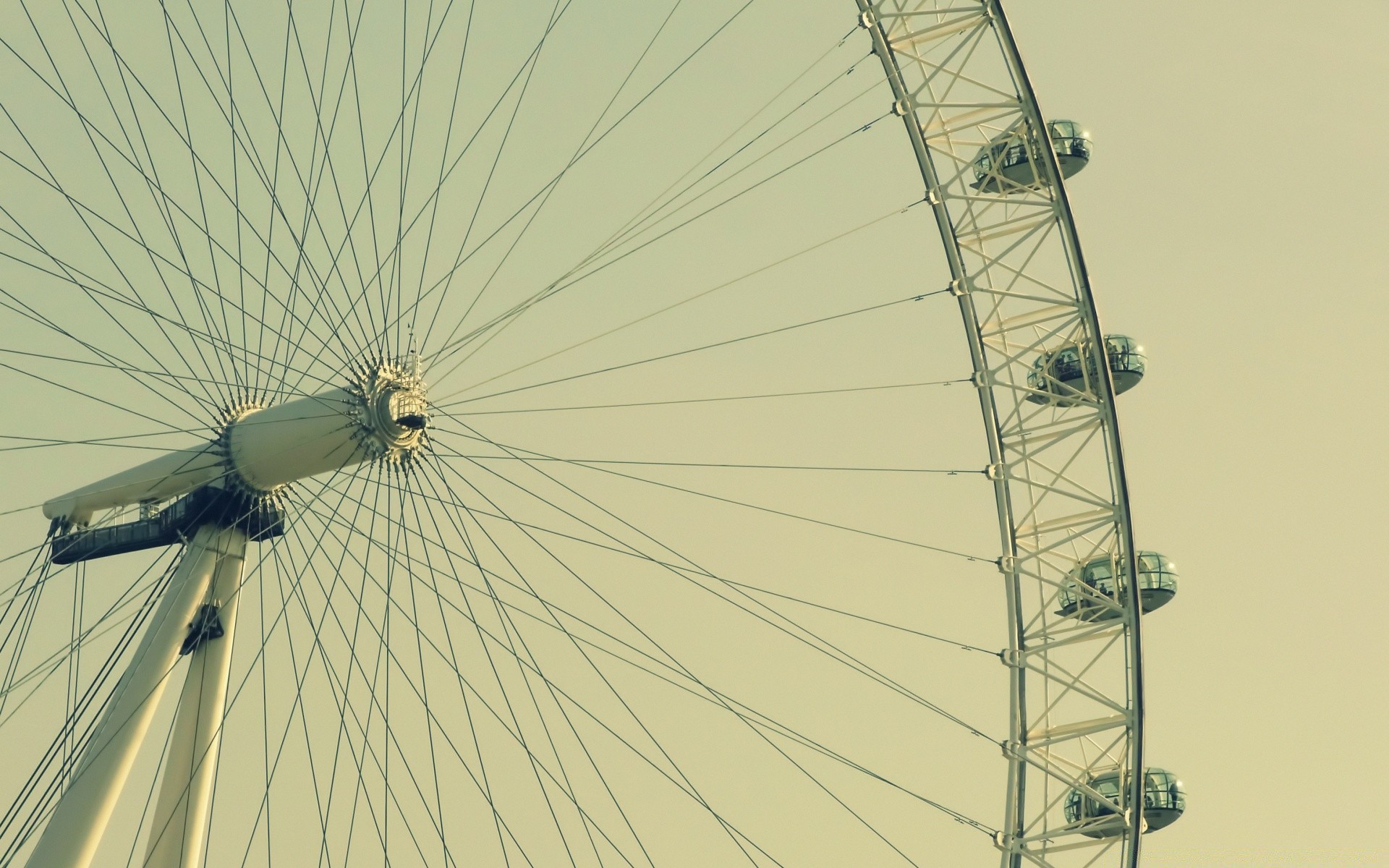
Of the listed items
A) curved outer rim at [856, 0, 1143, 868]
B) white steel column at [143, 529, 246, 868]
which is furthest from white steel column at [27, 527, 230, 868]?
curved outer rim at [856, 0, 1143, 868]

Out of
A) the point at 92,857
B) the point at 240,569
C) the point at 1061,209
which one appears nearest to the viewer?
the point at 92,857

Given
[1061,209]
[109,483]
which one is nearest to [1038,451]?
[1061,209]

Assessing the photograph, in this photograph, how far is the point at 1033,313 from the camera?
34844 mm

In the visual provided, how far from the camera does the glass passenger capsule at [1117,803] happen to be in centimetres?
3356

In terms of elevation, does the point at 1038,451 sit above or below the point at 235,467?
above

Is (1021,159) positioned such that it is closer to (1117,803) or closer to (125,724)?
(1117,803)

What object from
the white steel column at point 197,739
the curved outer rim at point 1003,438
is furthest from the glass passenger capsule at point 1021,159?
the white steel column at point 197,739

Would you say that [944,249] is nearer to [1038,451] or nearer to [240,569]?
[1038,451]

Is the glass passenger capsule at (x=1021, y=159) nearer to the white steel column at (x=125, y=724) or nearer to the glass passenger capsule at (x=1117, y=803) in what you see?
the glass passenger capsule at (x=1117, y=803)

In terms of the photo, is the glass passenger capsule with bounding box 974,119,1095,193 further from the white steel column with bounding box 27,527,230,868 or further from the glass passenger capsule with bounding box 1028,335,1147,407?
the white steel column with bounding box 27,527,230,868

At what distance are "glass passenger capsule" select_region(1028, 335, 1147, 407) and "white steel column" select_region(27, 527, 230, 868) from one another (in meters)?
11.4

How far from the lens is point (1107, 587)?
3431 centimetres

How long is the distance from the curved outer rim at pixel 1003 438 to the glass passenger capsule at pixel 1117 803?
0.54 feet

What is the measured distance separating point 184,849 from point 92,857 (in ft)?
3.44
